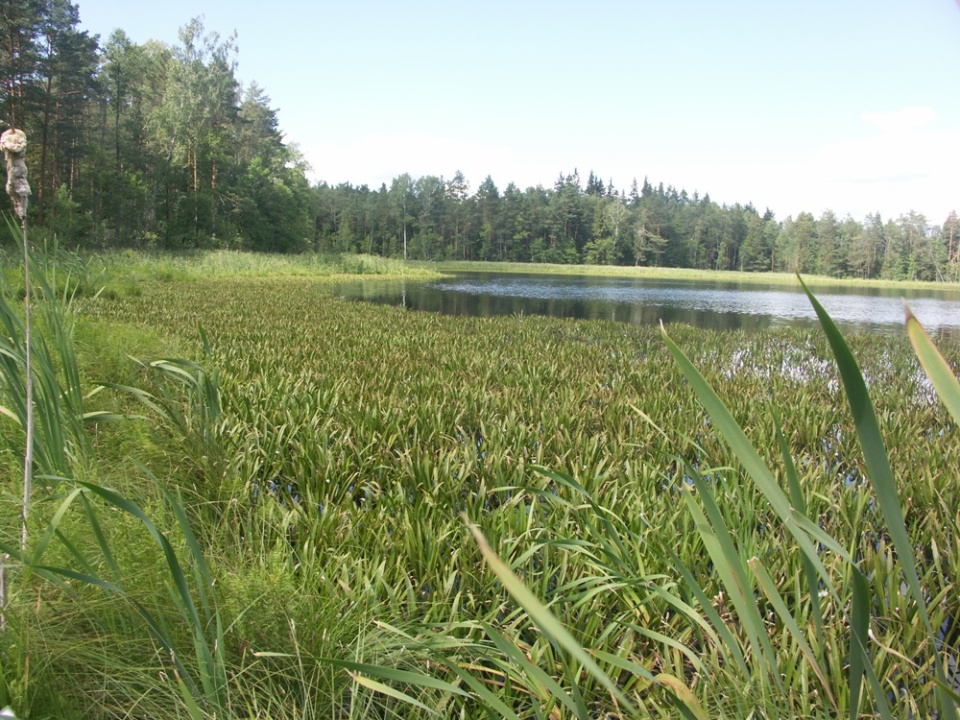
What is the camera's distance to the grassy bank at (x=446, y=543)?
5.71ft

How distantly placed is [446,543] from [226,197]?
5353 centimetres

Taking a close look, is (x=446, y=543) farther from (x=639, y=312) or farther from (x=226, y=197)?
(x=226, y=197)

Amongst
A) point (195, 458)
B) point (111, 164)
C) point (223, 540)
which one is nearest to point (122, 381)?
point (195, 458)

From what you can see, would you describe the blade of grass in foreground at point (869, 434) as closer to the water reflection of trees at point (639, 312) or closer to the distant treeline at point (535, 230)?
the water reflection of trees at point (639, 312)

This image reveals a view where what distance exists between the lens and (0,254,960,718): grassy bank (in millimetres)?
1739

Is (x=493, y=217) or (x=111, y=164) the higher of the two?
(x=493, y=217)

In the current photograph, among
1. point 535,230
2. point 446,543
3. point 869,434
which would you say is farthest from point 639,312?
point 535,230

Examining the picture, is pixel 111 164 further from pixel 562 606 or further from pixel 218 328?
pixel 562 606

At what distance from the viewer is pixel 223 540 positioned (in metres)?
2.94

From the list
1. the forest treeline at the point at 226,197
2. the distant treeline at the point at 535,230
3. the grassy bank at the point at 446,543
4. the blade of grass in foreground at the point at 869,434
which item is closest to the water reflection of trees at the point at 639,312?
the forest treeline at the point at 226,197

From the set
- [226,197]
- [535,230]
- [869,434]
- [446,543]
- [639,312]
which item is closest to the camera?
[869,434]

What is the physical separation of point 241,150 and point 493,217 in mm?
52228

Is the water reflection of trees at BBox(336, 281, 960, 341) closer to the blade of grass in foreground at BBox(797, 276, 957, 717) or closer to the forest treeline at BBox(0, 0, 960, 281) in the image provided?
the forest treeline at BBox(0, 0, 960, 281)

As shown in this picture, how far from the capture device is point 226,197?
1981 inches
